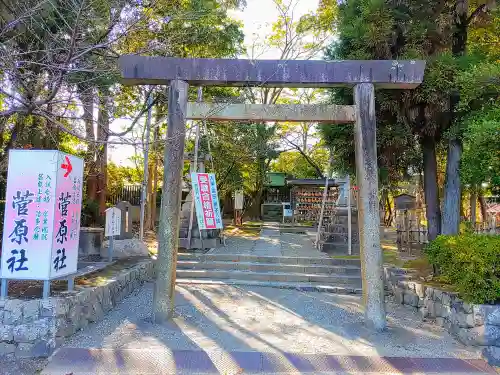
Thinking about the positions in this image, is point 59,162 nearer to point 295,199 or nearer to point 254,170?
point 254,170

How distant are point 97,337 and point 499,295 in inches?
196

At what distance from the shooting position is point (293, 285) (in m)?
7.99

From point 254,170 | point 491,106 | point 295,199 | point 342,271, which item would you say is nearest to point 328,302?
point 342,271

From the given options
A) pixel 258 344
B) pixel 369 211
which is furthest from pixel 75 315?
pixel 369 211

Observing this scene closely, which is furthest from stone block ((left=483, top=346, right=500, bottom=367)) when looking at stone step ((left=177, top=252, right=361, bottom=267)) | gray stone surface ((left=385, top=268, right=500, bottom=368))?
stone step ((left=177, top=252, right=361, bottom=267))

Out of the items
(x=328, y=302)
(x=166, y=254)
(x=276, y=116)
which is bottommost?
(x=328, y=302)

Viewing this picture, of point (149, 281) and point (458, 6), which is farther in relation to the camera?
point (149, 281)

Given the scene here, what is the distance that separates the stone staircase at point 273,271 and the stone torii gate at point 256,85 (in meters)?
2.89

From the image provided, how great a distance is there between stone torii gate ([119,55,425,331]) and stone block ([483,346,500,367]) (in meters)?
1.38

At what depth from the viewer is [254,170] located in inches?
774

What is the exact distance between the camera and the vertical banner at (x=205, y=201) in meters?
10.3

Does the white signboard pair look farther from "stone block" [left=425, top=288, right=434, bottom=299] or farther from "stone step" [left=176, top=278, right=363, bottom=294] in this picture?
"stone block" [left=425, top=288, right=434, bottom=299]

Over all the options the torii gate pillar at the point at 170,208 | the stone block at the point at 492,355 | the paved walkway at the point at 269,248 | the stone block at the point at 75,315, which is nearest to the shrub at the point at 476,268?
the stone block at the point at 492,355

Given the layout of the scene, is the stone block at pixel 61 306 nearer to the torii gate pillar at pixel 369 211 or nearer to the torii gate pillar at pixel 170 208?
the torii gate pillar at pixel 170 208
